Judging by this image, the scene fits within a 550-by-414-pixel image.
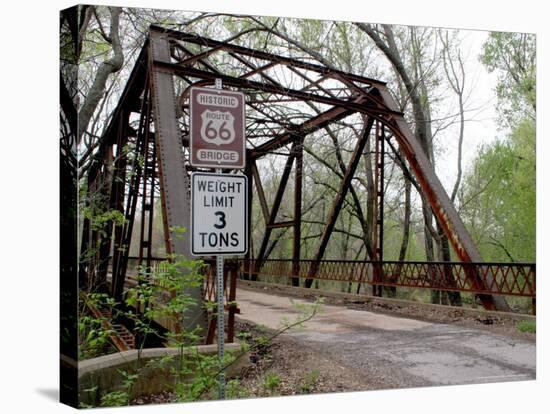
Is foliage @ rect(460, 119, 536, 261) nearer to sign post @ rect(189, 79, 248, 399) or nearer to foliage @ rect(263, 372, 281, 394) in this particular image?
foliage @ rect(263, 372, 281, 394)

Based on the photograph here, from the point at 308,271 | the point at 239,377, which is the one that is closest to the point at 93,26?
the point at 239,377

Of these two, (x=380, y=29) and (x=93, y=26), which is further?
(x=380, y=29)

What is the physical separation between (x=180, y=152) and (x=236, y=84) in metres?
1.35

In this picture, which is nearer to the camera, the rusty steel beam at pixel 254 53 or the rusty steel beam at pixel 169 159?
the rusty steel beam at pixel 169 159

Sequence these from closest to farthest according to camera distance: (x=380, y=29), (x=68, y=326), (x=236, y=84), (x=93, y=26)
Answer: (x=68, y=326) → (x=93, y=26) → (x=236, y=84) → (x=380, y=29)

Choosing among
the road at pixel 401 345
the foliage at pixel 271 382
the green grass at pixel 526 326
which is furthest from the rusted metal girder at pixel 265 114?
the foliage at pixel 271 382

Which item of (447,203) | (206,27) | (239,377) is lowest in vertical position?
(239,377)

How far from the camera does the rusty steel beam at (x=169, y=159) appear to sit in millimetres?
7391

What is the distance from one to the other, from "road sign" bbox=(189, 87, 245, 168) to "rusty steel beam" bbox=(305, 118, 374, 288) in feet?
17.7

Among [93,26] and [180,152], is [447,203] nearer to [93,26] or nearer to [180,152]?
[180,152]

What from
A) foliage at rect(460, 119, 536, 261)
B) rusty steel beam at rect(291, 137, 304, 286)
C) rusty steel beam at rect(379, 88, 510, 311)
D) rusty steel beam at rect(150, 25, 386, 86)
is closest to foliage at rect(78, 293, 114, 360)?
rusty steel beam at rect(150, 25, 386, 86)

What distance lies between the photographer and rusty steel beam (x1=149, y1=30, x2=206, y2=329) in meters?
7.39

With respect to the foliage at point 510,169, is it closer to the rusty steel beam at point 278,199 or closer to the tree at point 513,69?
the tree at point 513,69

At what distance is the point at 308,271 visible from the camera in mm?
10633
